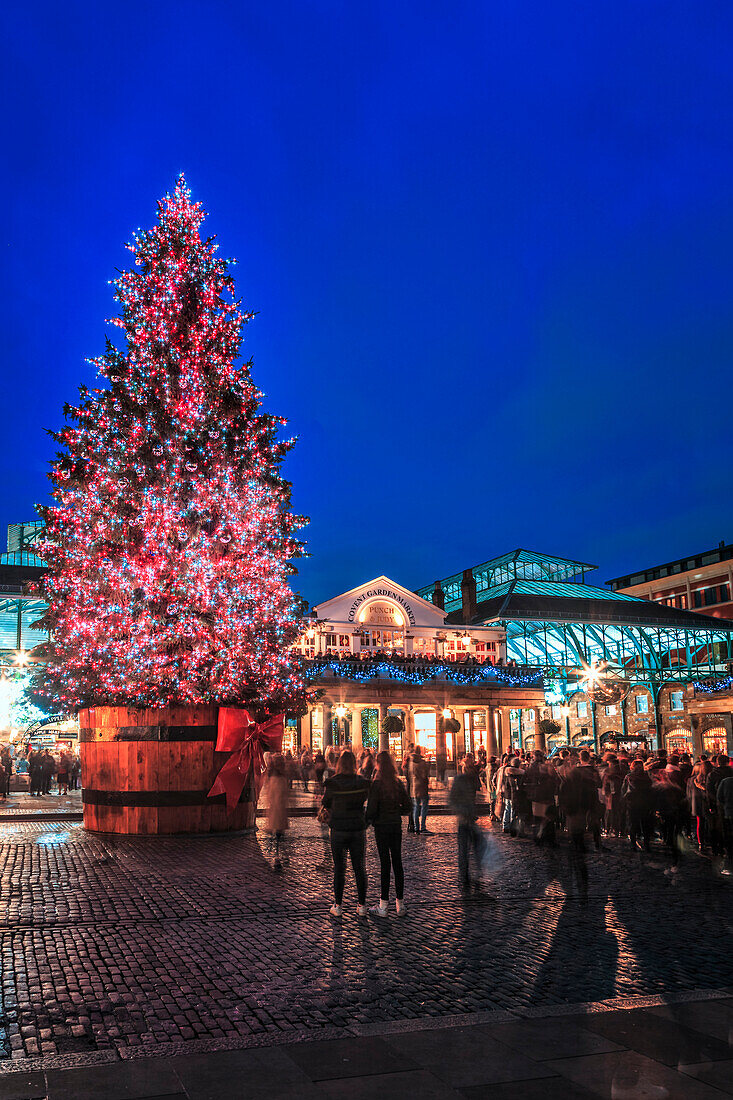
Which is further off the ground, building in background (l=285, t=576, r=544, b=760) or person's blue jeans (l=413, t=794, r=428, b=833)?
building in background (l=285, t=576, r=544, b=760)

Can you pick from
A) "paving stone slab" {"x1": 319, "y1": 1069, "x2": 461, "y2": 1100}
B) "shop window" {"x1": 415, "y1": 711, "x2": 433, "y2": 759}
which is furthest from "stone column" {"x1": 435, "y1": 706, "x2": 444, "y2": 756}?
"paving stone slab" {"x1": 319, "y1": 1069, "x2": 461, "y2": 1100}

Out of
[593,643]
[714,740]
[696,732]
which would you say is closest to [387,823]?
[593,643]

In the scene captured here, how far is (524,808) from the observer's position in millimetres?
18016

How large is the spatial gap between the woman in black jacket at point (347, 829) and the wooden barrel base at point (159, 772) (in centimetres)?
742

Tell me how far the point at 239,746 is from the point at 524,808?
19.5ft

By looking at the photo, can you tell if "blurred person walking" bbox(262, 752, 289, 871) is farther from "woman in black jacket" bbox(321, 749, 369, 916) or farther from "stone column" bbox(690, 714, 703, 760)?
"stone column" bbox(690, 714, 703, 760)

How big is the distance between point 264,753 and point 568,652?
32.3m

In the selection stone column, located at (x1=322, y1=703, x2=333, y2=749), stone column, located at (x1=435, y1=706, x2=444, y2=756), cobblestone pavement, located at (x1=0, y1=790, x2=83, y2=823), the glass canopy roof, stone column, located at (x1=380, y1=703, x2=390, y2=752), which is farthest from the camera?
the glass canopy roof

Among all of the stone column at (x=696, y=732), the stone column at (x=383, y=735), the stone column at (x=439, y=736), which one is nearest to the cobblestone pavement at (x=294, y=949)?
the stone column at (x=383, y=735)

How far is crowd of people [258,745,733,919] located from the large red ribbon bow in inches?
55.6

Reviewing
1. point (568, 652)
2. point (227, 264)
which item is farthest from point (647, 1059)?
point (568, 652)

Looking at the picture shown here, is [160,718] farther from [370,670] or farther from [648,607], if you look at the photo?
[648,607]

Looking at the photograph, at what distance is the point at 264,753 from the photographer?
1761cm

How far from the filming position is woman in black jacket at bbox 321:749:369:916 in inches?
375
